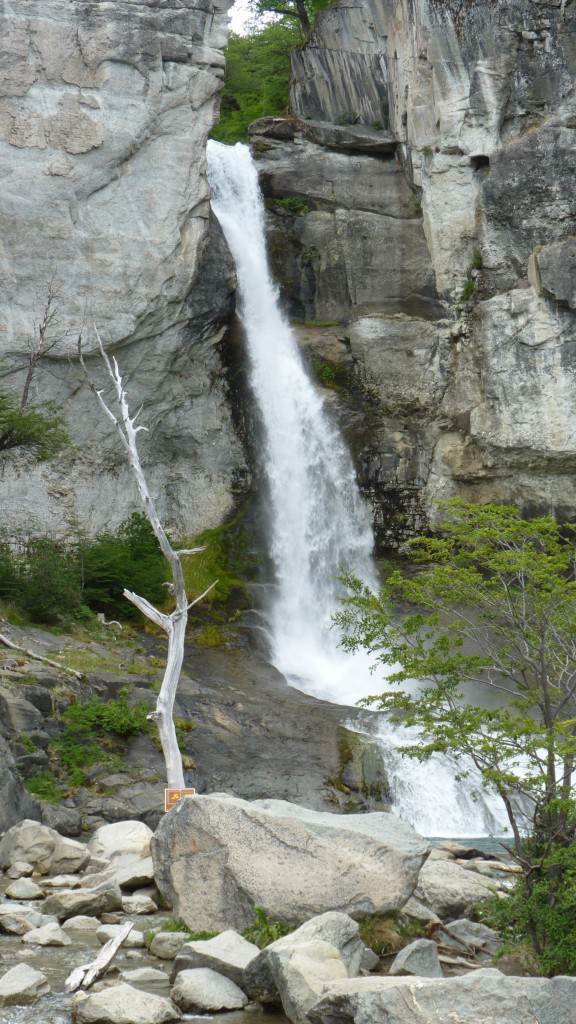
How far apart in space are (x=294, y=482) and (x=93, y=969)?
19.0 metres

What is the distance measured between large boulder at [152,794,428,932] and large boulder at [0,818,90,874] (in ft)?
8.83

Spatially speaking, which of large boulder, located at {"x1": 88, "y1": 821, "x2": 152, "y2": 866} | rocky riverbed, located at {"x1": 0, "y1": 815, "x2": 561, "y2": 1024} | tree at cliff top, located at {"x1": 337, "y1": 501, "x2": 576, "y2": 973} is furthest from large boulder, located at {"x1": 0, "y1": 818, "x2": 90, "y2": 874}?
tree at cliff top, located at {"x1": 337, "y1": 501, "x2": 576, "y2": 973}

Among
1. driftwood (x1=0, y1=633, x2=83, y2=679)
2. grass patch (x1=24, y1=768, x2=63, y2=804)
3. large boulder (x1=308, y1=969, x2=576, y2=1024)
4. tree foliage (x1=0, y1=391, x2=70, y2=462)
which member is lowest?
large boulder (x1=308, y1=969, x2=576, y2=1024)

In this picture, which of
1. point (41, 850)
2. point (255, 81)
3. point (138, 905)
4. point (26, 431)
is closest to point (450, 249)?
point (26, 431)

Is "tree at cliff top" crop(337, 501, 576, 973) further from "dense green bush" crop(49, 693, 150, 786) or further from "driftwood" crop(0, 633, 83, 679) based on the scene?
"driftwood" crop(0, 633, 83, 679)

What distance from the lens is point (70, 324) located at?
24.0 meters

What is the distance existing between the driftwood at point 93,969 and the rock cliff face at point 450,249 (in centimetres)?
1915

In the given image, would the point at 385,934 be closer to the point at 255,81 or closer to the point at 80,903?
the point at 80,903

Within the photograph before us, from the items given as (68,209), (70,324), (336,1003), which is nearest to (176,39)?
(68,209)

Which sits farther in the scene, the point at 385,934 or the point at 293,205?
the point at 293,205

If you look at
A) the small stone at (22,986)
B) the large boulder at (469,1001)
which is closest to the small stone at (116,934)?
the small stone at (22,986)

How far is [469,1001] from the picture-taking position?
19.3 feet

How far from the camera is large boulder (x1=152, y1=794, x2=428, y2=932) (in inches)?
332

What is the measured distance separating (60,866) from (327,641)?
43.9 ft
